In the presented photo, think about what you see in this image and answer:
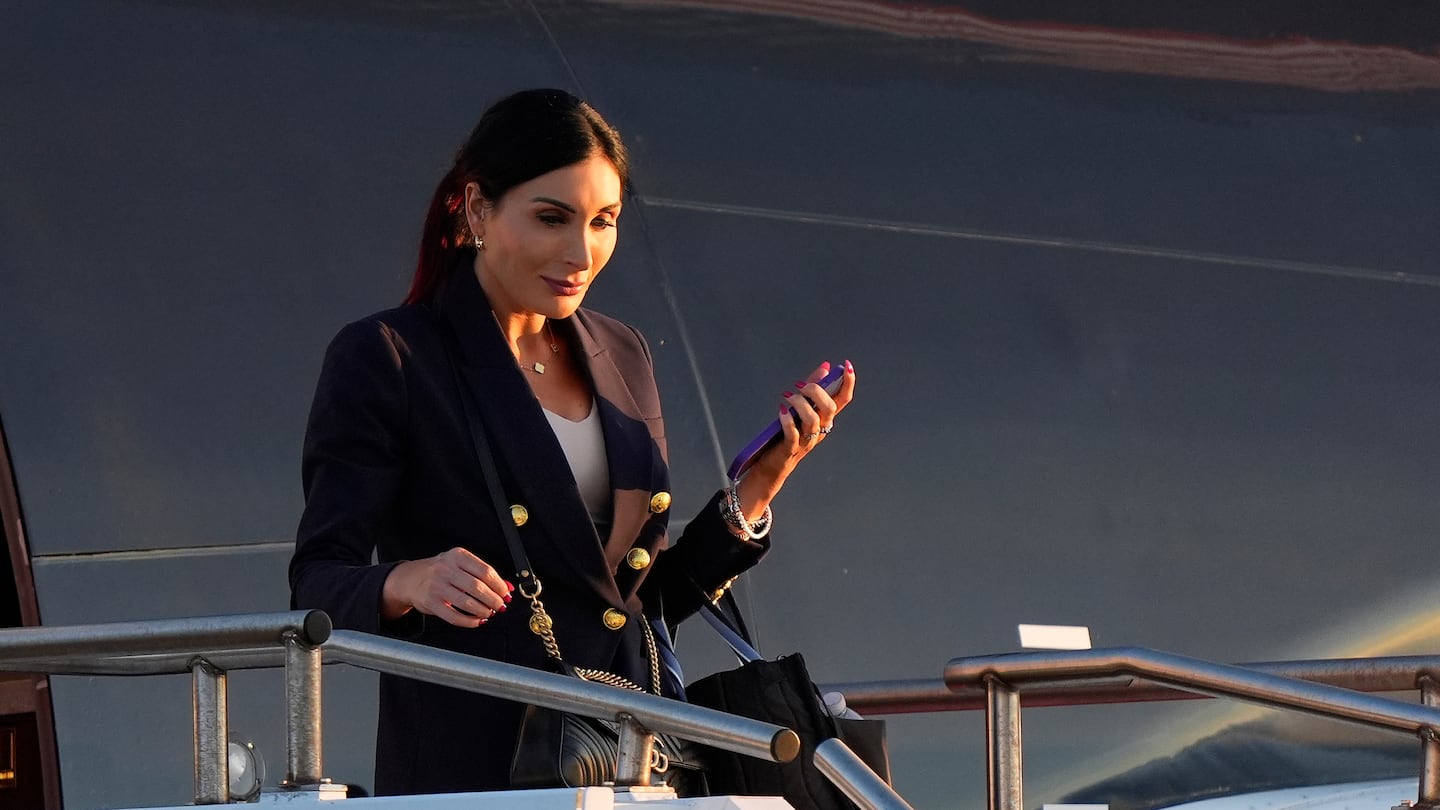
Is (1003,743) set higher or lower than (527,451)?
lower

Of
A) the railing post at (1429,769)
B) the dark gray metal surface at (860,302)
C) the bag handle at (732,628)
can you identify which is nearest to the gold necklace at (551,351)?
the bag handle at (732,628)

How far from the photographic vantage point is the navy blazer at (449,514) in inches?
95.0

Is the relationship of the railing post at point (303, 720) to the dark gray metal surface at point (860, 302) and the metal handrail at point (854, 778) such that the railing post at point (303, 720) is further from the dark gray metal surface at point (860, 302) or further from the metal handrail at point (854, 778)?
the dark gray metal surface at point (860, 302)

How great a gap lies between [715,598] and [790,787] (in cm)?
37

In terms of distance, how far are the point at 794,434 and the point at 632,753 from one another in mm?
509

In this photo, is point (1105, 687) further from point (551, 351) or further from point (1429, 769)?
point (551, 351)

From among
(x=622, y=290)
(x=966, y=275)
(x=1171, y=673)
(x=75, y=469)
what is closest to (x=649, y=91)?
(x=622, y=290)

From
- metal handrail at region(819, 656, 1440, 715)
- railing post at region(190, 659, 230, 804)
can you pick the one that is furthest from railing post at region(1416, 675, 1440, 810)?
railing post at region(190, 659, 230, 804)

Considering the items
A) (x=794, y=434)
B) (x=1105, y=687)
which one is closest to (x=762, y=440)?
(x=794, y=434)

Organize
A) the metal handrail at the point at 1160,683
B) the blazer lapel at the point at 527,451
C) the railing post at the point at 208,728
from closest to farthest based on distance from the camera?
1. the railing post at the point at 208,728
2. the blazer lapel at the point at 527,451
3. the metal handrail at the point at 1160,683

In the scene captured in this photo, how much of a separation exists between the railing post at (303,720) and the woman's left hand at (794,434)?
66 centimetres

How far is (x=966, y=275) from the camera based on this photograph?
466 centimetres

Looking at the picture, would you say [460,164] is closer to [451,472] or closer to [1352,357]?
[451,472]

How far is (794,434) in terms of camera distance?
2564 millimetres
